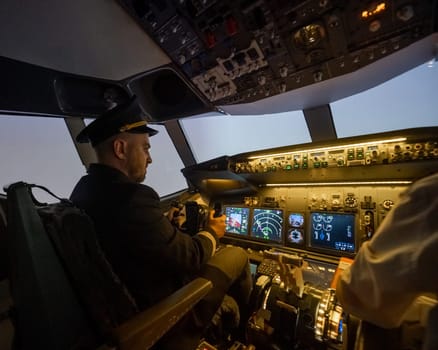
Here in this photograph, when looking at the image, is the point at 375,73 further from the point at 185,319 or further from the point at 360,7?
the point at 185,319

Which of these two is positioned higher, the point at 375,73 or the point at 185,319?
the point at 375,73

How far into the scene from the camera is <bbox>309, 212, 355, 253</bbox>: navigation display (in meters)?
1.56

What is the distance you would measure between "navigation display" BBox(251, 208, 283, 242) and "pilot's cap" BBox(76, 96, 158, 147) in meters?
1.29

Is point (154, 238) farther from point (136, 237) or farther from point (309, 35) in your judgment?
point (309, 35)

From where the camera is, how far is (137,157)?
4.15ft

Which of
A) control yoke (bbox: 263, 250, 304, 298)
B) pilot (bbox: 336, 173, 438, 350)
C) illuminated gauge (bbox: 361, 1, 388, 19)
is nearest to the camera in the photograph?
pilot (bbox: 336, 173, 438, 350)

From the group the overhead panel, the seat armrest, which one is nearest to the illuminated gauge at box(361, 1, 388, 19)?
the overhead panel

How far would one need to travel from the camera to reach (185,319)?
1062 millimetres

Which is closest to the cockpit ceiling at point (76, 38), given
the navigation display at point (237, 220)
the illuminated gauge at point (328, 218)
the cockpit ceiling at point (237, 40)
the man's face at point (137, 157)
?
the cockpit ceiling at point (237, 40)

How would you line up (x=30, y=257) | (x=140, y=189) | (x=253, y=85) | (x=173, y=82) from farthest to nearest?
(x=173, y=82) → (x=253, y=85) → (x=140, y=189) → (x=30, y=257)

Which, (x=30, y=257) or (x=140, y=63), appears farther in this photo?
(x=140, y=63)

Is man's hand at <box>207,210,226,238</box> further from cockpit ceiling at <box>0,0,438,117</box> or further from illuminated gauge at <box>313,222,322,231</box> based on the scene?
cockpit ceiling at <box>0,0,438,117</box>

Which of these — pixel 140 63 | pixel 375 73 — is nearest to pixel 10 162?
pixel 140 63

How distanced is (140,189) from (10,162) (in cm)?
219
